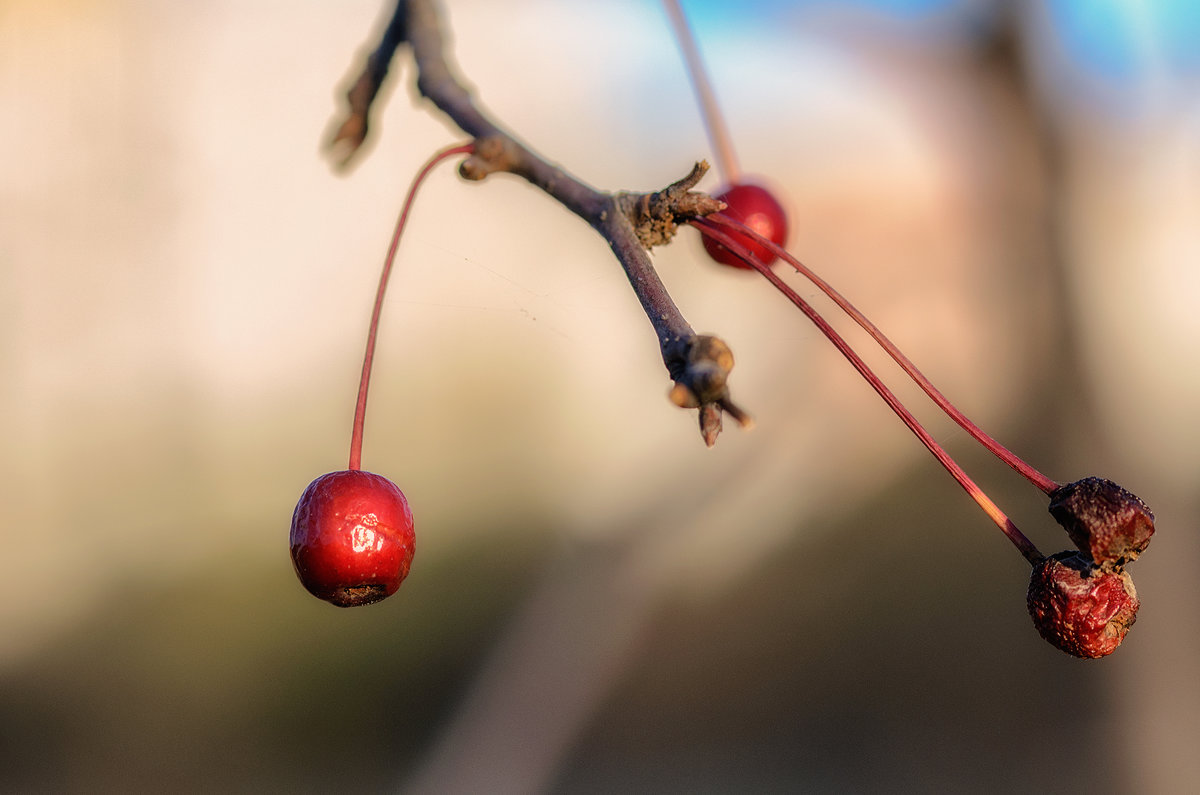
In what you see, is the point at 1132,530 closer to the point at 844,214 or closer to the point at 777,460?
the point at 777,460

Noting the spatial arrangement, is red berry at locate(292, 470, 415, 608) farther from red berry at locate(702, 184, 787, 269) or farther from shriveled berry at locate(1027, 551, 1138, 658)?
red berry at locate(702, 184, 787, 269)

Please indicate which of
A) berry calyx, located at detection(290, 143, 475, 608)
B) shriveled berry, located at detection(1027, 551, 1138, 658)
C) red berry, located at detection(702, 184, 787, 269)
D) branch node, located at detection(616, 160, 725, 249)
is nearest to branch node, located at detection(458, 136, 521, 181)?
branch node, located at detection(616, 160, 725, 249)

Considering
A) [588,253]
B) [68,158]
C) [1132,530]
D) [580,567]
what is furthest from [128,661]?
[1132,530]

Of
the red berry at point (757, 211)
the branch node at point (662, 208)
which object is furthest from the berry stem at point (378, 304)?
the red berry at point (757, 211)

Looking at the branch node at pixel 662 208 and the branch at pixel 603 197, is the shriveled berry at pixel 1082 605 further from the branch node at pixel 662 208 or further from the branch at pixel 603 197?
the branch node at pixel 662 208

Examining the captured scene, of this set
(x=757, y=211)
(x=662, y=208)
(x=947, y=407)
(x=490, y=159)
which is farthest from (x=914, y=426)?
(x=757, y=211)

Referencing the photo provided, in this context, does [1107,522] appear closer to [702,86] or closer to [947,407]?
[947,407]
